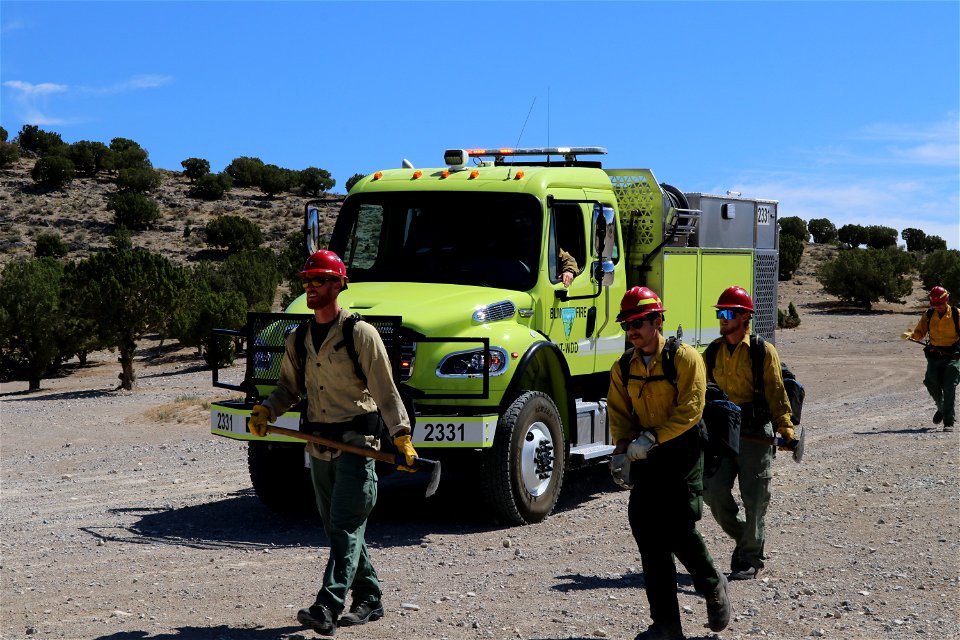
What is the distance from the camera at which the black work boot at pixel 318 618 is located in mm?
6316

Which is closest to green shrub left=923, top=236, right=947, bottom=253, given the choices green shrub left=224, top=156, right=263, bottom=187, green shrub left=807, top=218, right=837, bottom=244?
green shrub left=807, top=218, right=837, bottom=244

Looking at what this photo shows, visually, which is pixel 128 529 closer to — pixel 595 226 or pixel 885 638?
pixel 595 226

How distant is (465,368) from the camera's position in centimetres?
959

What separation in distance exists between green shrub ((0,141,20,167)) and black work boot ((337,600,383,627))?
74.0 m

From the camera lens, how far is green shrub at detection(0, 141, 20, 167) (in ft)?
243

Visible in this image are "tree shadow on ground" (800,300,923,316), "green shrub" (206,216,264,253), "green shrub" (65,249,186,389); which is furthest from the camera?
"green shrub" (206,216,264,253)

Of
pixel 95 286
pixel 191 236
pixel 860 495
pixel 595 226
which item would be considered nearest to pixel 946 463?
pixel 860 495

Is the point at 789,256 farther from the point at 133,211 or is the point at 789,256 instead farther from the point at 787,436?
the point at 787,436

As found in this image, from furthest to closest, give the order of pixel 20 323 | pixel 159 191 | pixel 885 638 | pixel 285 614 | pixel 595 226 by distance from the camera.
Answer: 1. pixel 159 191
2. pixel 20 323
3. pixel 595 226
4. pixel 285 614
5. pixel 885 638

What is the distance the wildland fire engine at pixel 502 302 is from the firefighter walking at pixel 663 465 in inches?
111

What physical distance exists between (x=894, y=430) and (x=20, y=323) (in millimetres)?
22795

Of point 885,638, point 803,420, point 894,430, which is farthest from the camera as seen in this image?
point 803,420

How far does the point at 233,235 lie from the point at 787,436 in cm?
5453

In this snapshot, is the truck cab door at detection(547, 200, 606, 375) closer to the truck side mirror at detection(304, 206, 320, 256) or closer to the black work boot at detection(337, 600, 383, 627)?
the truck side mirror at detection(304, 206, 320, 256)
